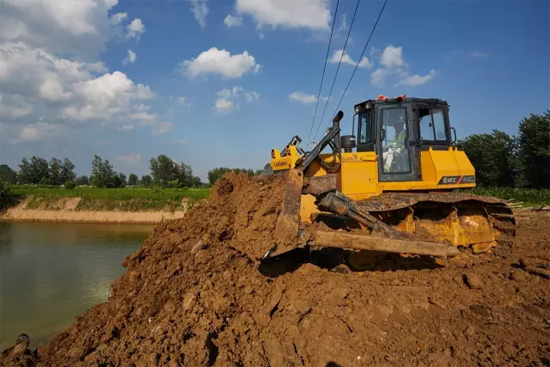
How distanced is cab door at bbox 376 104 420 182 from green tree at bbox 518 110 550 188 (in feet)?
119

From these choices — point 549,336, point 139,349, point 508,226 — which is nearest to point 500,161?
point 508,226

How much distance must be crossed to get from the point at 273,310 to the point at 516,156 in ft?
152

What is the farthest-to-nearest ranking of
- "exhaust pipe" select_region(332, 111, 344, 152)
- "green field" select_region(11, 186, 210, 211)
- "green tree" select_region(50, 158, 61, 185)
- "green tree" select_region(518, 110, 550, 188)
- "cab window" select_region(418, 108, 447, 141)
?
"green tree" select_region(50, 158, 61, 185) < "green tree" select_region(518, 110, 550, 188) < "green field" select_region(11, 186, 210, 211) < "cab window" select_region(418, 108, 447, 141) < "exhaust pipe" select_region(332, 111, 344, 152)

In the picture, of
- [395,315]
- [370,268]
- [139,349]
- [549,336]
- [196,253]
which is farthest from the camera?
[370,268]

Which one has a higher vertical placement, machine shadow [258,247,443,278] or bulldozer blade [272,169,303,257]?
bulldozer blade [272,169,303,257]

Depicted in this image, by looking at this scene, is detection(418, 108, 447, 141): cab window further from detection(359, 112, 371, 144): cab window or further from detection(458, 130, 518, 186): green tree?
detection(458, 130, 518, 186): green tree

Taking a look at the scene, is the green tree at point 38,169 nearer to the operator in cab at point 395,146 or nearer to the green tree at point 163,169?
the green tree at point 163,169

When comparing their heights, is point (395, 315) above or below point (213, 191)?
below

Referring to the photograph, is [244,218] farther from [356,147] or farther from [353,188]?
[356,147]

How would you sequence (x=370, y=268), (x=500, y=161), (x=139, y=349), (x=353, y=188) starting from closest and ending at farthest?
(x=139, y=349) → (x=370, y=268) → (x=353, y=188) → (x=500, y=161)

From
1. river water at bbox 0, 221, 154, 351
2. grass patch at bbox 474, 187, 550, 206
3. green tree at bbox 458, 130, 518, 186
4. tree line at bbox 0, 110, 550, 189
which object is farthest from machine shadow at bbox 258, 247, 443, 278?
green tree at bbox 458, 130, 518, 186

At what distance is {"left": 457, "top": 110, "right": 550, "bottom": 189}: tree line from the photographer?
3666 cm

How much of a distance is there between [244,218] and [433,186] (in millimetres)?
3972

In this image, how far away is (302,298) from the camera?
5203 millimetres
